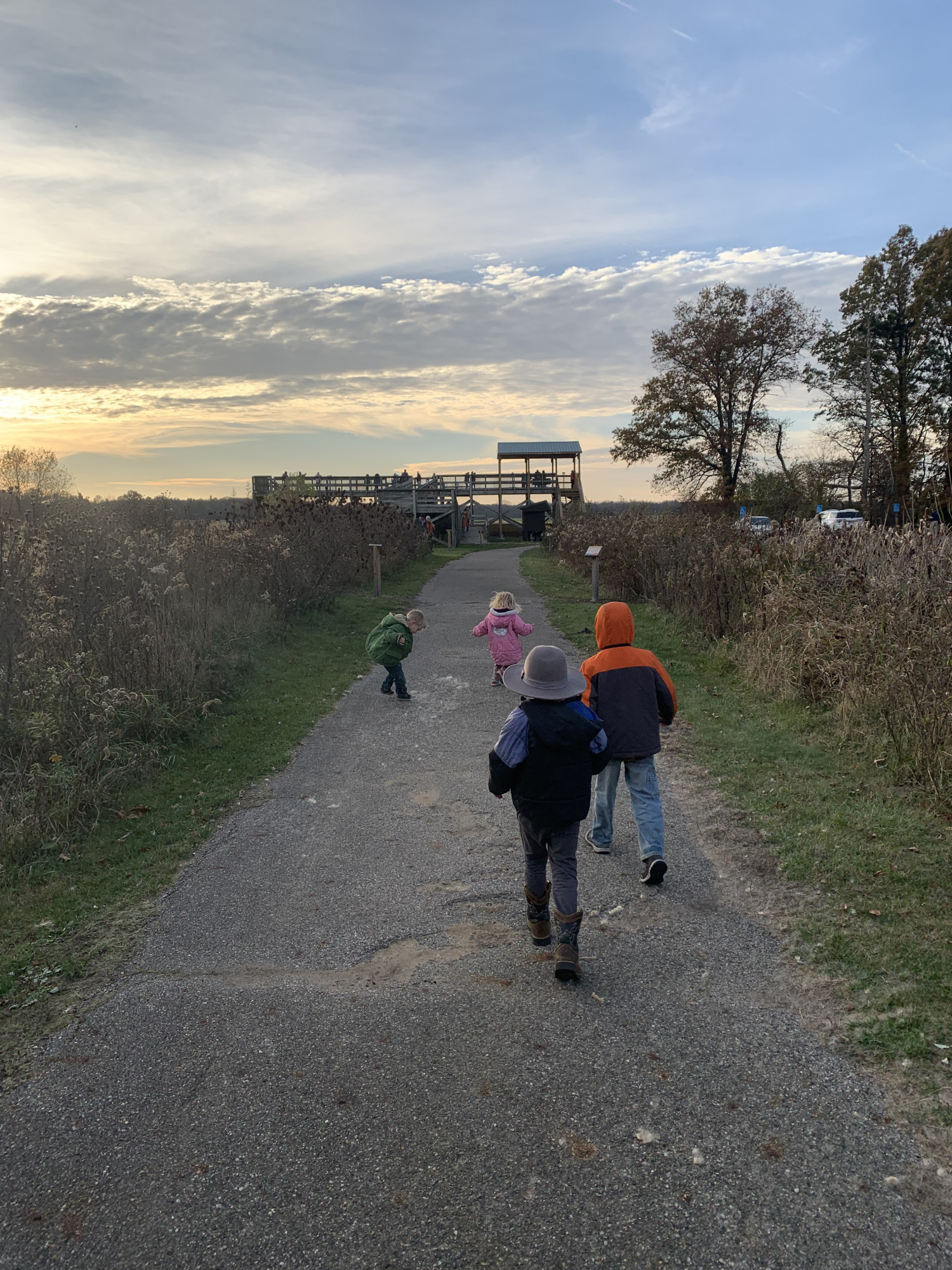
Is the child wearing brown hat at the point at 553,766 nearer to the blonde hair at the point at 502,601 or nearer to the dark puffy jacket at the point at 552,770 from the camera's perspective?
the dark puffy jacket at the point at 552,770

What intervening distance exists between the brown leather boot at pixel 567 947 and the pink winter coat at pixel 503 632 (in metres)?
5.67

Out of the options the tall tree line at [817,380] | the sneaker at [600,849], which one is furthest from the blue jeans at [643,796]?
the tall tree line at [817,380]

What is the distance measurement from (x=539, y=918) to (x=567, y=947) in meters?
0.35

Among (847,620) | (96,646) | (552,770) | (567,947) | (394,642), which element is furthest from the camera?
(394,642)

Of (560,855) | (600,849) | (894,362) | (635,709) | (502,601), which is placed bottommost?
(600,849)

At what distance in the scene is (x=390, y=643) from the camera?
9680 mm

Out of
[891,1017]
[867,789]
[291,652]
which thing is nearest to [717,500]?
[291,652]

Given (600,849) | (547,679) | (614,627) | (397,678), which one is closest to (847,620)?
(614,627)

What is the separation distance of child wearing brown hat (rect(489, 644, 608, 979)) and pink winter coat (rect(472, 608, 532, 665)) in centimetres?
539

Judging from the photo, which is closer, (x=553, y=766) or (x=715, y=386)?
(x=553, y=766)

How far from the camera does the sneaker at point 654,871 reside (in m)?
4.87

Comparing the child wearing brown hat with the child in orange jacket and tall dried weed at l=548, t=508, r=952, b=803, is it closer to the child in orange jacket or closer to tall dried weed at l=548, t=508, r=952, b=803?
the child in orange jacket

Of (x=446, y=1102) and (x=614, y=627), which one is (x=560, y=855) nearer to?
(x=446, y=1102)

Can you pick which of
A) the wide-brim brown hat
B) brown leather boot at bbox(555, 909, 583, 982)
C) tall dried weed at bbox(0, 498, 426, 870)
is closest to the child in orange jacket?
the wide-brim brown hat
